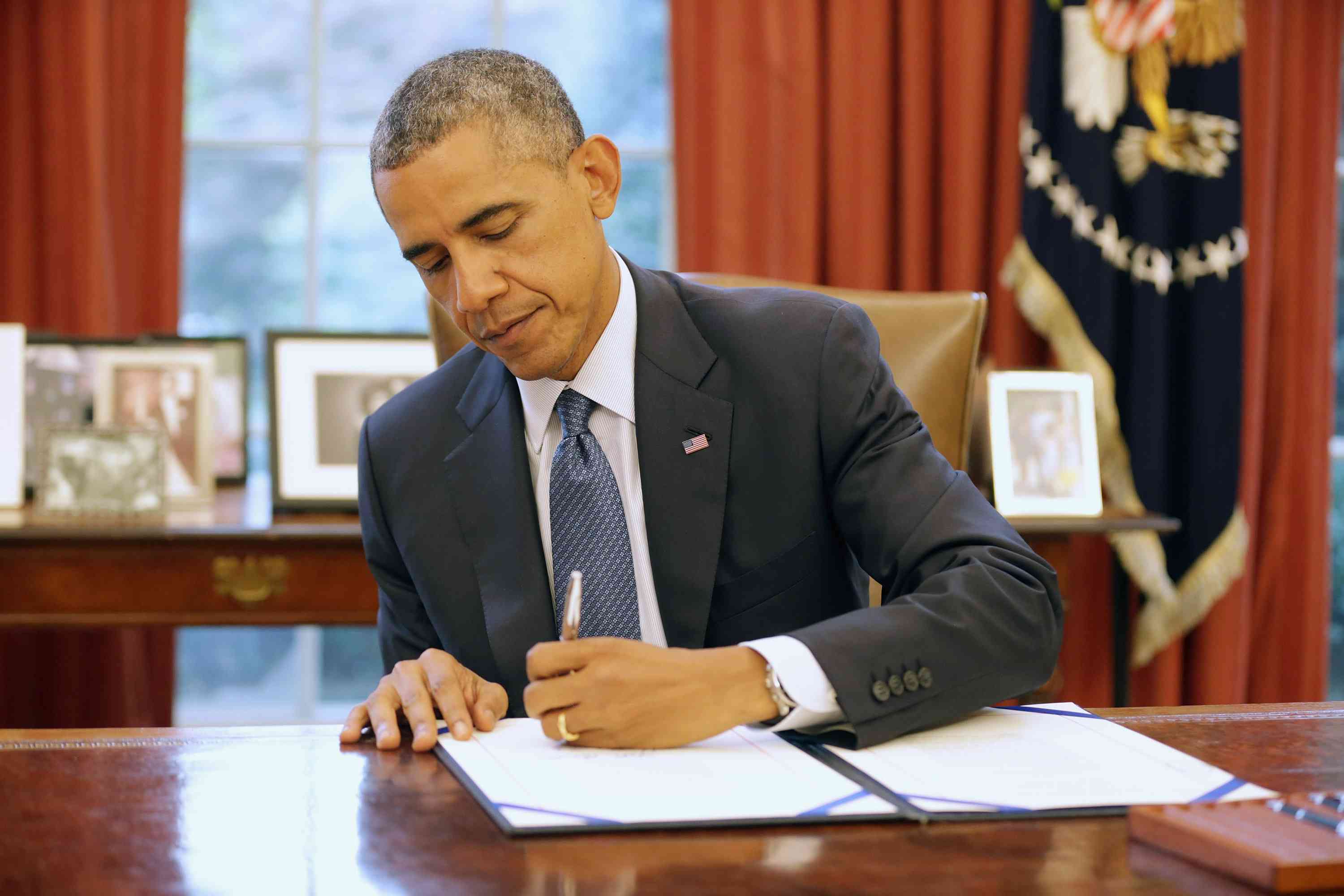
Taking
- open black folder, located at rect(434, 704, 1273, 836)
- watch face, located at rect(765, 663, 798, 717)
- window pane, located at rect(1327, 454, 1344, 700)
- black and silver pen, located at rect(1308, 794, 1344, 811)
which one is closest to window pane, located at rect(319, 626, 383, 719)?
open black folder, located at rect(434, 704, 1273, 836)

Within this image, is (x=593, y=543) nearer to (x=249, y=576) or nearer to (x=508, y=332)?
(x=508, y=332)

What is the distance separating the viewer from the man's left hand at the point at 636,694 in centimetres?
111

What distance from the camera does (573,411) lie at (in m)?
1.63

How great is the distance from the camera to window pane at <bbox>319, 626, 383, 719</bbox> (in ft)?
12.0

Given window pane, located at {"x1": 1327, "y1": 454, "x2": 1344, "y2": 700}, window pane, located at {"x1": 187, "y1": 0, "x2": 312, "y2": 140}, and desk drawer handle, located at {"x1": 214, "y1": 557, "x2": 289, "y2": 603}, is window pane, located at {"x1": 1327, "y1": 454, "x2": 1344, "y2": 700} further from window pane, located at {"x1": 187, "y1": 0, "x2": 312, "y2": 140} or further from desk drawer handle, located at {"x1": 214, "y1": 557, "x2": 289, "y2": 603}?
window pane, located at {"x1": 187, "y1": 0, "x2": 312, "y2": 140}

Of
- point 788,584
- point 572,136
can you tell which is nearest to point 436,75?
point 572,136

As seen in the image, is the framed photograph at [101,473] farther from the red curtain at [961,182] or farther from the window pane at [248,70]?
the red curtain at [961,182]

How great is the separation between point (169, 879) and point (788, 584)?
0.92 metres

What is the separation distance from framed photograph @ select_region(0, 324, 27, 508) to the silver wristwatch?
2.09m

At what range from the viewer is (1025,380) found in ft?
9.53

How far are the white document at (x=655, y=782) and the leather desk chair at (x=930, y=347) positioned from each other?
101 cm

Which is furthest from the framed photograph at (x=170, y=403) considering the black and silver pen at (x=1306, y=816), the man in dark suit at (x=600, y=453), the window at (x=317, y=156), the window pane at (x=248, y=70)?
the black and silver pen at (x=1306, y=816)

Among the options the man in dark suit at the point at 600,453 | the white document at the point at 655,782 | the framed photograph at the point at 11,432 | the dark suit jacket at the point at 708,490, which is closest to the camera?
the white document at the point at 655,782

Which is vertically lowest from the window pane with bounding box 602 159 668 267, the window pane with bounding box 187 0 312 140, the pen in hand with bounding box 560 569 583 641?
the pen in hand with bounding box 560 569 583 641
